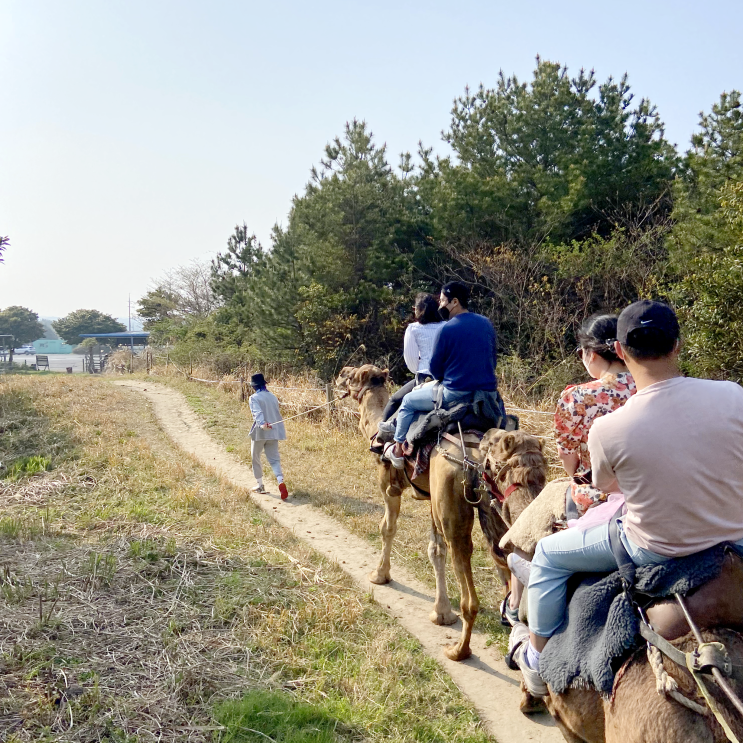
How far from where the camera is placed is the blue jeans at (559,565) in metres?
2.63

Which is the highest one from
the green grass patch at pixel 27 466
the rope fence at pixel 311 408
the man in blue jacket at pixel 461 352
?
the man in blue jacket at pixel 461 352

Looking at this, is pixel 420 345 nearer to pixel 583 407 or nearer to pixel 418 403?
pixel 418 403

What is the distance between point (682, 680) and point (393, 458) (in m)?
3.92

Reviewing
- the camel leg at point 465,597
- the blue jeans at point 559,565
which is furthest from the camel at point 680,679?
the camel leg at point 465,597

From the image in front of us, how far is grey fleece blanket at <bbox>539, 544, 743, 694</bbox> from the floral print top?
0.61 metres

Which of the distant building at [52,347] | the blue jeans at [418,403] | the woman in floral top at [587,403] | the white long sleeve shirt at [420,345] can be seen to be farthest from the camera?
the distant building at [52,347]

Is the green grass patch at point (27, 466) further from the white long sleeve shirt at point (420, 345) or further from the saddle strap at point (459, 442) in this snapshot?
the saddle strap at point (459, 442)

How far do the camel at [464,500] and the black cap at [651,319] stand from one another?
6.48 ft

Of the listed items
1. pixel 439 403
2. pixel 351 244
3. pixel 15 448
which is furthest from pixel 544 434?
pixel 351 244

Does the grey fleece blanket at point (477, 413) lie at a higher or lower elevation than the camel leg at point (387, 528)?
higher

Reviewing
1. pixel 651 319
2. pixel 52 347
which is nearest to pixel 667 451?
pixel 651 319

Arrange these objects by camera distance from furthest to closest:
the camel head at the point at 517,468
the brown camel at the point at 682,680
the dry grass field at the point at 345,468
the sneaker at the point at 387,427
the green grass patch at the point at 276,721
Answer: the dry grass field at the point at 345,468
the sneaker at the point at 387,427
the camel head at the point at 517,468
the green grass patch at the point at 276,721
the brown camel at the point at 682,680

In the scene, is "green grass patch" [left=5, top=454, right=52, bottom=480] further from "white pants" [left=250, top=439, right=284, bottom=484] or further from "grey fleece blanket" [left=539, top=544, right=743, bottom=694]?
"grey fleece blanket" [left=539, top=544, right=743, bottom=694]

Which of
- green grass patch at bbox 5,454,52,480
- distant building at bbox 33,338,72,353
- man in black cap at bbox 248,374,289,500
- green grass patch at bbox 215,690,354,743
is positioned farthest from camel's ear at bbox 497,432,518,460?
distant building at bbox 33,338,72,353
